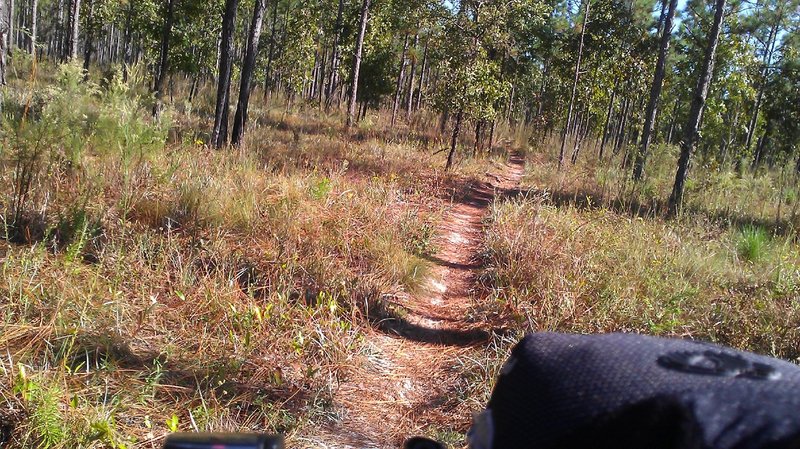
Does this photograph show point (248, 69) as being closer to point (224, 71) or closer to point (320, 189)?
point (224, 71)

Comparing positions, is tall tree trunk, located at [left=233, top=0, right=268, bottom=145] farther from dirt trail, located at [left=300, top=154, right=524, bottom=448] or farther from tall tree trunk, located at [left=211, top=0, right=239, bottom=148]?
dirt trail, located at [left=300, top=154, right=524, bottom=448]

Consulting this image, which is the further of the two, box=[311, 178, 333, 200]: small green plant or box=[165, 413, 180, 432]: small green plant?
box=[311, 178, 333, 200]: small green plant

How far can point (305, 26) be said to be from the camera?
24.8m

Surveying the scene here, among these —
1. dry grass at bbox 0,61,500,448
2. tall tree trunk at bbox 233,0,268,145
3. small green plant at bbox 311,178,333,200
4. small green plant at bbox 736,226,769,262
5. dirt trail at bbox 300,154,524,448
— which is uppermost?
tall tree trunk at bbox 233,0,268,145

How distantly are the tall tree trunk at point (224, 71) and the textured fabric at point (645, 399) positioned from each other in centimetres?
1001

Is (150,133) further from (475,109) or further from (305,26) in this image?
(305,26)

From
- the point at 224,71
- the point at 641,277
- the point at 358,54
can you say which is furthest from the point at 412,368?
the point at 358,54

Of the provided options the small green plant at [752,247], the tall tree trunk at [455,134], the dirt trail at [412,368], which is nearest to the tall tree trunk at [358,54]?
the tall tree trunk at [455,134]

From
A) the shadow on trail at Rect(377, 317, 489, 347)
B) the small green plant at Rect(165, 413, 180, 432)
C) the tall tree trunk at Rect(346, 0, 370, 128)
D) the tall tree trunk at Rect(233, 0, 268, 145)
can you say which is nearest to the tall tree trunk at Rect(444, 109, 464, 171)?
the tall tree trunk at Rect(233, 0, 268, 145)

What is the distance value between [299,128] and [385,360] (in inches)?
532

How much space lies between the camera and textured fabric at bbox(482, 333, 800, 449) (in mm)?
1059

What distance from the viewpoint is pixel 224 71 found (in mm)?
11164

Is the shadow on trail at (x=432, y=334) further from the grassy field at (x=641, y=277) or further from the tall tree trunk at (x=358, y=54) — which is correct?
the tall tree trunk at (x=358, y=54)

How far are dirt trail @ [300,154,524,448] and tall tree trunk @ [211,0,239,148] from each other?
626cm
